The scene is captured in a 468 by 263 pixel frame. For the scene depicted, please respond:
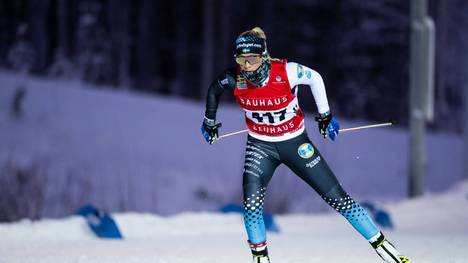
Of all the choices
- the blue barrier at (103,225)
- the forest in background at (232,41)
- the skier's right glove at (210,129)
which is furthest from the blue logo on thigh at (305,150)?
the forest in background at (232,41)

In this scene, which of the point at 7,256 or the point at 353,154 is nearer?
the point at 7,256

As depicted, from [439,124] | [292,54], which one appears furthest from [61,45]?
[439,124]

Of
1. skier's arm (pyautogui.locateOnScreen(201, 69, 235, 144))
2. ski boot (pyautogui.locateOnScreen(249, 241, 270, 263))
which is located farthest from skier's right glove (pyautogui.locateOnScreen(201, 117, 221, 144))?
ski boot (pyautogui.locateOnScreen(249, 241, 270, 263))

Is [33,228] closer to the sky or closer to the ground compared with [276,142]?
closer to the ground

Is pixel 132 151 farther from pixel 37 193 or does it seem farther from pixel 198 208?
pixel 37 193

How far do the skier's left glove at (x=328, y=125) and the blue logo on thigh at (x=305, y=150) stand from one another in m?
0.16

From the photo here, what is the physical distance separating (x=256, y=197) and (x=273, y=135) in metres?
0.51

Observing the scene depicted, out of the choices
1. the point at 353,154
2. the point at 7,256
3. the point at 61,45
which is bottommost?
the point at 353,154

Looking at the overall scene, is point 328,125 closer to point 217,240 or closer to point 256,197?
point 256,197

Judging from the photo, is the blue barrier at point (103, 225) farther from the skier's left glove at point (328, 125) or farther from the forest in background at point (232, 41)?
the forest in background at point (232, 41)

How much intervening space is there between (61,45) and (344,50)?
10.2 metres

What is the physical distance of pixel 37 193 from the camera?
1048cm

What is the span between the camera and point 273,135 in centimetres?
629

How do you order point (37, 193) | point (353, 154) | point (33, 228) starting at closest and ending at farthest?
point (33, 228) < point (37, 193) < point (353, 154)
